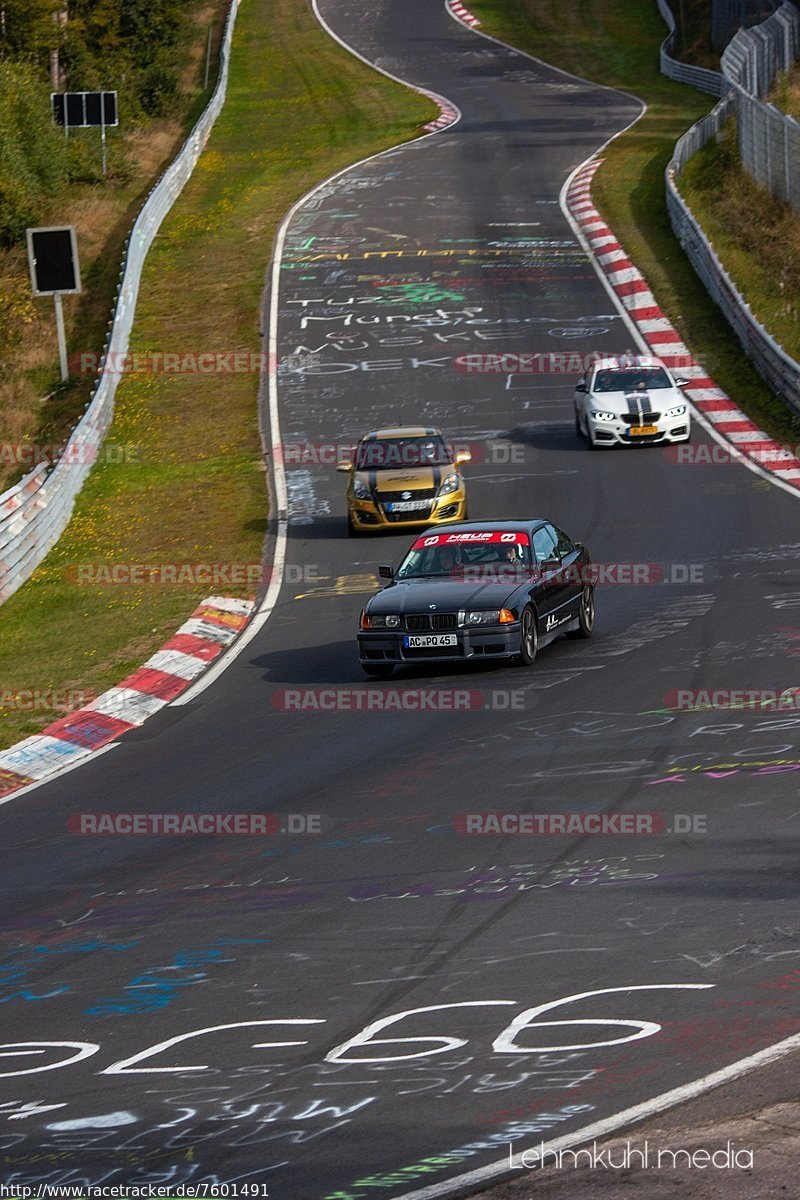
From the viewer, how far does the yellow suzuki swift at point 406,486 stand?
78.9ft

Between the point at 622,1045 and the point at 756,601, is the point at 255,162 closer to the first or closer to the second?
the point at 756,601

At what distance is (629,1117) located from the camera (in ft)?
19.4

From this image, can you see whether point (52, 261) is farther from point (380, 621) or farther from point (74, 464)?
point (380, 621)

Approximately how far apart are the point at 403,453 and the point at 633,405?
5343 mm

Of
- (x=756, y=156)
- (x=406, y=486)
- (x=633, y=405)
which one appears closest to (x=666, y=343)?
(x=633, y=405)

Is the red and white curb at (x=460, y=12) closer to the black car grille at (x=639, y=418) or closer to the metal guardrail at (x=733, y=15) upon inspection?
the metal guardrail at (x=733, y=15)

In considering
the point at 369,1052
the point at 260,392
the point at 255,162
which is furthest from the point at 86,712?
the point at 255,162

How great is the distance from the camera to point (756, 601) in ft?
60.3

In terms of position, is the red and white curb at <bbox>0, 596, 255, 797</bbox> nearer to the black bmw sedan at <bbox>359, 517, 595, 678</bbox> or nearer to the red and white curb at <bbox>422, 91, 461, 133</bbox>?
the black bmw sedan at <bbox>359, 517, 595, 678</bbox>

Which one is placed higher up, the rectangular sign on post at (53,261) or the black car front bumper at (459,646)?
the rectangular sign on post at (53,261)

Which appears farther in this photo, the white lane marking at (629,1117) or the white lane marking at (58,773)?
the white lane marking at (58,773)

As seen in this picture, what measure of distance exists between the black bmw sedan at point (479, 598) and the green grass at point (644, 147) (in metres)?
12.1

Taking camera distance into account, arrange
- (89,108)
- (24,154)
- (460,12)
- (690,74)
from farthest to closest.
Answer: (460,12), (690,74), (24,154), (89,108)

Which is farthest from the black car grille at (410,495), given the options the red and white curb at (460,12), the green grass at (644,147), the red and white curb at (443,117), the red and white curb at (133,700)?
the red and white curb at (460,12)
